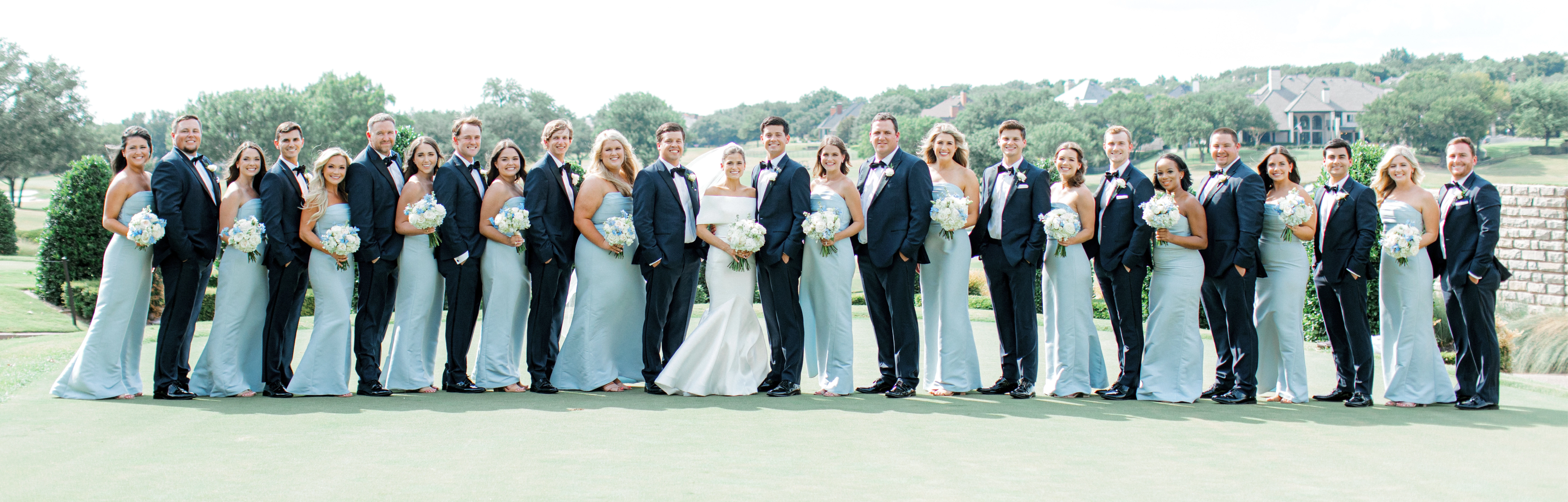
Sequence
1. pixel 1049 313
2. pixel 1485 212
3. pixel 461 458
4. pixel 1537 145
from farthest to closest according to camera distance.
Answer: pixel 1537 145 < pixel 1049 313 < pixel 1485 212 < pixel 461 458

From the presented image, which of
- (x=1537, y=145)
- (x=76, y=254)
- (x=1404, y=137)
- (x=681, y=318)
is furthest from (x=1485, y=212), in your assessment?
(x=1537, y=145)

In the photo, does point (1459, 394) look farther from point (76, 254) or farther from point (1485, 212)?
point (76, 254)

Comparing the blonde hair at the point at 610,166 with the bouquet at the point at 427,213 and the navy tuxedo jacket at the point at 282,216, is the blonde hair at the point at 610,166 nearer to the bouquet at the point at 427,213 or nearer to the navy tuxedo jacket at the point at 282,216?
the bouquet at the point at 427,213

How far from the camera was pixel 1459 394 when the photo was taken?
294 inches

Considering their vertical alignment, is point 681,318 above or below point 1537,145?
below

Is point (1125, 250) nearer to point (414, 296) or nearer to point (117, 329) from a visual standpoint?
point (414, 296)

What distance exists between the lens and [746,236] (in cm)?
737

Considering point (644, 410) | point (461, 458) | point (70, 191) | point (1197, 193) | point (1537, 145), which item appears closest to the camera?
point (461, 458)

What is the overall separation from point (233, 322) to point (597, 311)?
2.61m

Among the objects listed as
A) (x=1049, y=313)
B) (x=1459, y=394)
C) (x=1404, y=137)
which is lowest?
(x=1459, y=394)

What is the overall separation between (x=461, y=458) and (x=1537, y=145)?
121 metres

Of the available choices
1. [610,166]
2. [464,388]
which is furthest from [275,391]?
[610,166]

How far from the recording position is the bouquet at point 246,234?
23.7 ft

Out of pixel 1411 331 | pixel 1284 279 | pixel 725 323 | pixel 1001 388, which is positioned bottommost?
pixel 1001 388
